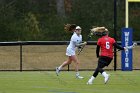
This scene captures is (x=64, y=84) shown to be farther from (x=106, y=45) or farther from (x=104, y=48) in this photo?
(x=106, y=45)

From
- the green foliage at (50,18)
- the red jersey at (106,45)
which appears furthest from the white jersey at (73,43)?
the green foliage at (50,18)

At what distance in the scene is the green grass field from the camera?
19406 mm

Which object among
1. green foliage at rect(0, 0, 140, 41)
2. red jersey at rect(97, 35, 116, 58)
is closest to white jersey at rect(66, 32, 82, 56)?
red jersey at rect(97, 35, 116, 58)

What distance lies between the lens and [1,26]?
43.2 m

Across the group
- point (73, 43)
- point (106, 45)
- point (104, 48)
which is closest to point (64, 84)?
point (104, 48)

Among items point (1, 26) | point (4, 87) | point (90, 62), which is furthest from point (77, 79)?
point (1, 26)

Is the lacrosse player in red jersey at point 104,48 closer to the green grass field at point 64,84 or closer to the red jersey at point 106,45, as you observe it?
the red jersey at point 106,45

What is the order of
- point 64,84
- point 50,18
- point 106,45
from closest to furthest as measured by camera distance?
point 106,45, point 64,84, point 50,18

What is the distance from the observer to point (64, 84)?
70.8ft

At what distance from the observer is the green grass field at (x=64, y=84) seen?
19406 millimetres

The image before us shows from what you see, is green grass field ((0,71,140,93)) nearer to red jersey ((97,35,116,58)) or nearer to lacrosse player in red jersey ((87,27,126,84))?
lacrosse player in red jersey ((87,27,126,84))

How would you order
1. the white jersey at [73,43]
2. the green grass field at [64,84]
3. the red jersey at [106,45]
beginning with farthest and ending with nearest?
1. the white jersey at [73,43]
2. the red jersey at [106,45]
3. the green grass field at [64,84]

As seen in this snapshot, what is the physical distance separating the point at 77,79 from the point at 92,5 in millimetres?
25286

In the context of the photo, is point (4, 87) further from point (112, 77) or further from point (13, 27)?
point (13, 27)
